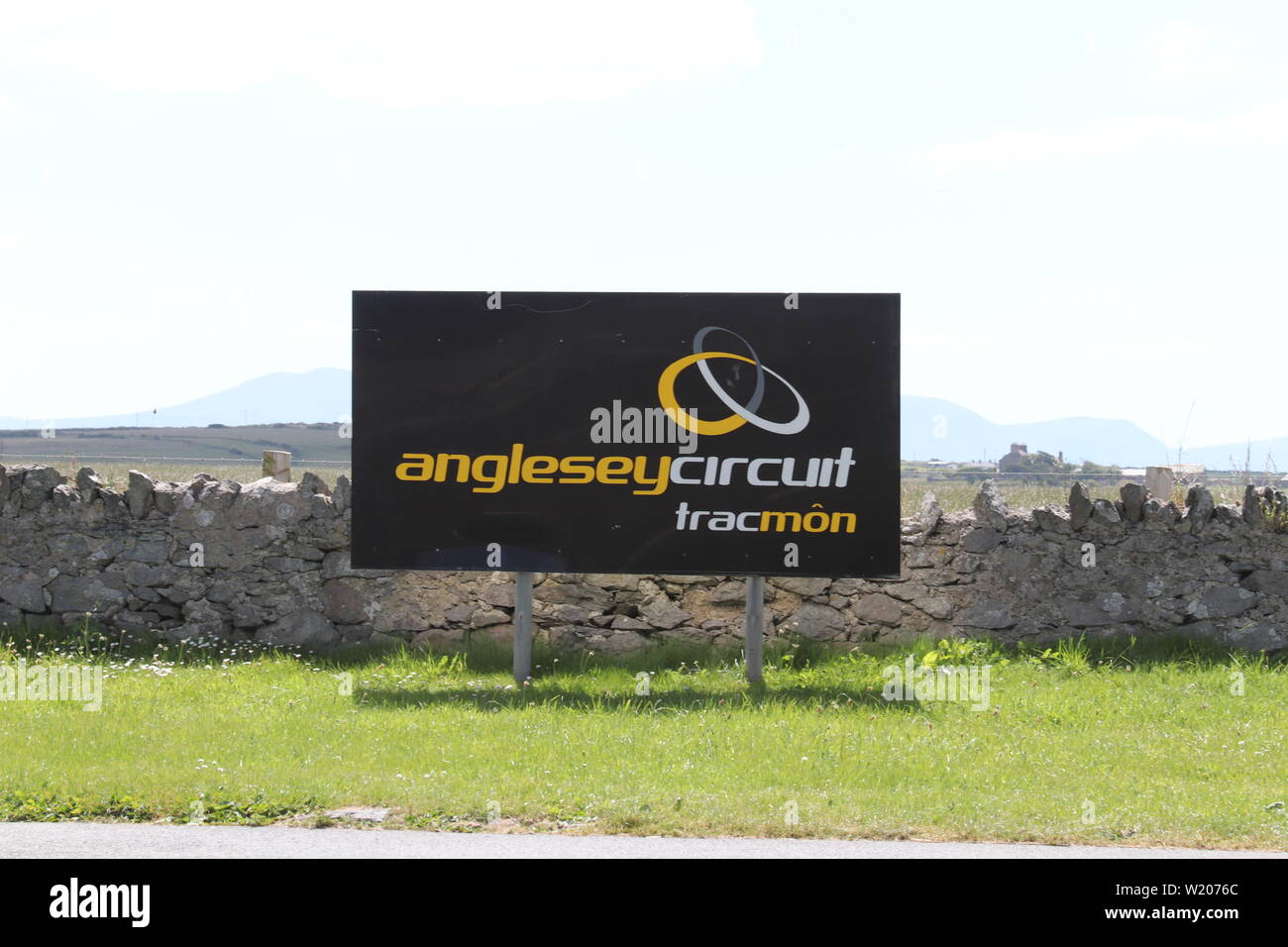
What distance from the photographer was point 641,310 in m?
11.2

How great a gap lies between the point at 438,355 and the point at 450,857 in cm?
631

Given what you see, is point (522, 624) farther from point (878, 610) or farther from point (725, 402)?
point (878, 610)

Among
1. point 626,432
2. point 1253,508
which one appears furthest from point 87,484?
point 1253,508

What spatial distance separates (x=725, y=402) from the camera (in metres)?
11.1

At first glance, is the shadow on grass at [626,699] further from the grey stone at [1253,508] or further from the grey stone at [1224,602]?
the grey stone at [1253,508]

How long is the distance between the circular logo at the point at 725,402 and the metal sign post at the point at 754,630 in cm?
151

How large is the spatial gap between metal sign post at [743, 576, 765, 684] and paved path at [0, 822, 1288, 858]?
189 inches

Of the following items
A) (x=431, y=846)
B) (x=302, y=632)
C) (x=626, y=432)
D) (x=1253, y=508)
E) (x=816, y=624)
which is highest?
(x=626, y=432)

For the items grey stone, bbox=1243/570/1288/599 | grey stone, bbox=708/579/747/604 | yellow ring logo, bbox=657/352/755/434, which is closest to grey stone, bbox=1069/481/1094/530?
grey stone, bbox=1243/570/1288/599

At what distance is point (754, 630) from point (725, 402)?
2.28 meters

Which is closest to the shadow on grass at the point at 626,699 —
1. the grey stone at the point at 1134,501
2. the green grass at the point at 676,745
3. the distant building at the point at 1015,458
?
the green grass at the point at 676,745

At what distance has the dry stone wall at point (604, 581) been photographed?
1219cm

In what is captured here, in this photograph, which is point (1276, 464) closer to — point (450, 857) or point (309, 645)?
point (309, 645)

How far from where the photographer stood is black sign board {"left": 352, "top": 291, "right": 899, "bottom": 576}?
1108 cm
